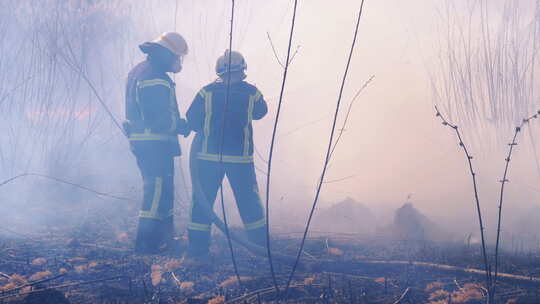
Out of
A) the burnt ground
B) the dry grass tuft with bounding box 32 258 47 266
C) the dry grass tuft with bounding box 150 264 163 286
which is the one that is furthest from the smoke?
the dry grass tuft with bounding box 32 258 47 266

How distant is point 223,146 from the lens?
455 cm

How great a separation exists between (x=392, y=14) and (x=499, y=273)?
7.52m

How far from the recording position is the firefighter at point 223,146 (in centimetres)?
447

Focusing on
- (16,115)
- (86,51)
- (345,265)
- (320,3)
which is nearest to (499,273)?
(345,265)

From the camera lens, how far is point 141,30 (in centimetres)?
770

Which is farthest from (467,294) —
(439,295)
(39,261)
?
(39,261)

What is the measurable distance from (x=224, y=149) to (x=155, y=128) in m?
0.74

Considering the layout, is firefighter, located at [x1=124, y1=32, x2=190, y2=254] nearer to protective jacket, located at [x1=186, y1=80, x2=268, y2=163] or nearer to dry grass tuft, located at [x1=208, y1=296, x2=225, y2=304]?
protective jacket, located at [x1=186, y1=80, x2=268, y2=163]

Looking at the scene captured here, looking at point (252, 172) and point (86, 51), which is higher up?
point (86, 51)

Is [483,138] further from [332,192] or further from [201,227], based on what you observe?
[201,227]

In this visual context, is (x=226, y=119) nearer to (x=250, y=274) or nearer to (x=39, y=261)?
(x=250, y=274)

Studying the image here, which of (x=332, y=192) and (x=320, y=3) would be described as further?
(x=320, y=3)

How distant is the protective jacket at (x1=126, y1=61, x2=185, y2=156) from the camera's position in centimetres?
444

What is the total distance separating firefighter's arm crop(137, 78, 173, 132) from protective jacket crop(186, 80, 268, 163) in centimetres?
24
